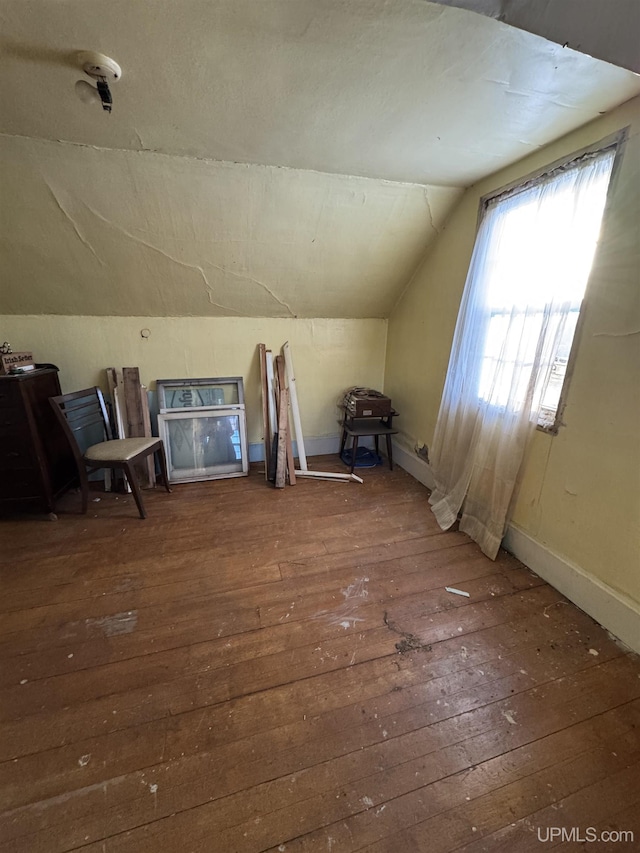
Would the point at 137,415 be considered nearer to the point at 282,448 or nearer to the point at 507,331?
the point at 282,448

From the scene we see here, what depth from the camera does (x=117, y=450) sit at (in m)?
2.22

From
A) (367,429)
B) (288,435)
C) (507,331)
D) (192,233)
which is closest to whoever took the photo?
(507,331)

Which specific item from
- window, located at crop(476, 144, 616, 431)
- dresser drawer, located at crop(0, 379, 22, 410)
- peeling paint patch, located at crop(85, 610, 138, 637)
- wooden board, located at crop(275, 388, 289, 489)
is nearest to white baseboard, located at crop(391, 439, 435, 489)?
window, located at crop(476, 144, 616, 431)

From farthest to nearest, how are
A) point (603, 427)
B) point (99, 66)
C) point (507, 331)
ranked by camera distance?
point (507, 331)
point (603, 427)
point (99, 66)

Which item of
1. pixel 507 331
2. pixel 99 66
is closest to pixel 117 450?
pixel 99 66

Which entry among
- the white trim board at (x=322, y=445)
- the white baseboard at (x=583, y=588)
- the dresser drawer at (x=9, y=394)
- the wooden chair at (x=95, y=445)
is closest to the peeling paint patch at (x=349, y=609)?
the white baseboard at (x=583, y=588)

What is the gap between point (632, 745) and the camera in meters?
1.10

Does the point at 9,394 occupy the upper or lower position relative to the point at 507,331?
lower

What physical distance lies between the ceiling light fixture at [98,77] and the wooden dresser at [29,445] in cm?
143

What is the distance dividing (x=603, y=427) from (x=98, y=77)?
234 cm

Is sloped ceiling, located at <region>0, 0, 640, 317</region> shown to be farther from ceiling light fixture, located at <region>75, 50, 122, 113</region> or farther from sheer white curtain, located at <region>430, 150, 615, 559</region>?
sheer white curtain, located at <region>430, 150, 615, 559</region>

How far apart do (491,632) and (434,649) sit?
0.28m

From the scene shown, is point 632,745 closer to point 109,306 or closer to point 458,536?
point 458,536

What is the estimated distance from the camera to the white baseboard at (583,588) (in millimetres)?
1430
